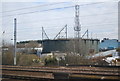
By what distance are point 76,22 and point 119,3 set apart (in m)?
24.7

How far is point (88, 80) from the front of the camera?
24.3ft

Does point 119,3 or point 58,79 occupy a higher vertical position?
point 119,3

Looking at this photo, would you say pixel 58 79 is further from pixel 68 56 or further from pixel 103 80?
pixel 68 56

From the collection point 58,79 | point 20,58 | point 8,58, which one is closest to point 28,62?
point 20,58

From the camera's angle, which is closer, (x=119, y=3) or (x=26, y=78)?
(x=26, y=78)

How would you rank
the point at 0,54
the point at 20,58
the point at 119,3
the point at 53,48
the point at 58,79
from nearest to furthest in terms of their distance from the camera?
the point at 58,79 < the point at 119,3 < the point at 0,54 < the point at 20,58 < the point at 53,48

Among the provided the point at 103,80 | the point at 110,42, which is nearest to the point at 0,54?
the point at 103,80

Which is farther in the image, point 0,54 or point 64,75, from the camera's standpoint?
point 0,54

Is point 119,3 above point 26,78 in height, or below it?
above

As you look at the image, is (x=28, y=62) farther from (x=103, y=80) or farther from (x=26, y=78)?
(x=103, y=80)

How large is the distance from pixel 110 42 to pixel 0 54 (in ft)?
171

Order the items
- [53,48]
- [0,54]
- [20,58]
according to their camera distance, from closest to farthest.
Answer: [0,54]
[20,58]
[53,48]

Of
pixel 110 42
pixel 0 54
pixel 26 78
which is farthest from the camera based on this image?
pixel 110 42

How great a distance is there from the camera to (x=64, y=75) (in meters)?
7.63
